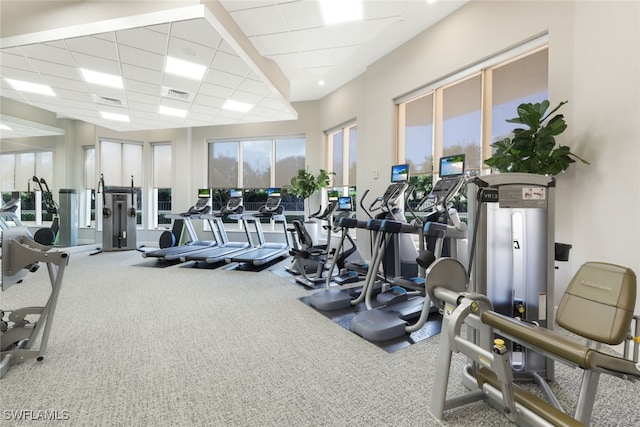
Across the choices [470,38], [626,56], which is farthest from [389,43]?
[626,56]

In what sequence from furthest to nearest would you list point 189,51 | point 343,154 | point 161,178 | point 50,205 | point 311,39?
point 161,178 < point 50,205 < point 343,154 < point 311,39 < point 189,51

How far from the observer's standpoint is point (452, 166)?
3.05m

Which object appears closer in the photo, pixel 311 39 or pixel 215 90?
pixel 311 39

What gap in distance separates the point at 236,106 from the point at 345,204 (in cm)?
325

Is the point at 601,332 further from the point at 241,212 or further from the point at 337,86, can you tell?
the point at 337,86

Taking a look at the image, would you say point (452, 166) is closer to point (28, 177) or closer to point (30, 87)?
point (30, 87)

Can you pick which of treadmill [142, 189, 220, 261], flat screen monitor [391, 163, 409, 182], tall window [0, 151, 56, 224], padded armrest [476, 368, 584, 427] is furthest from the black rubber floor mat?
tall window [0, 151, 56, 224]

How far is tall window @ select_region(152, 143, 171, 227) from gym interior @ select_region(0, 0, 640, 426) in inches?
45.2

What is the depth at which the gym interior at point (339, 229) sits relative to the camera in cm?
166

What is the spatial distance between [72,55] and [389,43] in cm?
485

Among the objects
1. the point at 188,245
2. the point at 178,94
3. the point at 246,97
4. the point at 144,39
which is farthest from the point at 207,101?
the point at 188,245

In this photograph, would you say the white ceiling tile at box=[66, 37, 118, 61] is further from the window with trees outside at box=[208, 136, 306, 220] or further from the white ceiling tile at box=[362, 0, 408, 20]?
the window with trees outside at box=[208, 136, 306, 220]

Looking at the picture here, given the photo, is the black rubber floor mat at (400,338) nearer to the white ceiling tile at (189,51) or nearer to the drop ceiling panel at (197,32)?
the drop ceiling panel at (197,32)

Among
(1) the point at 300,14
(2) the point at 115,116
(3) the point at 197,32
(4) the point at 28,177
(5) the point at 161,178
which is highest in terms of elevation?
(1) the point at 300,14
